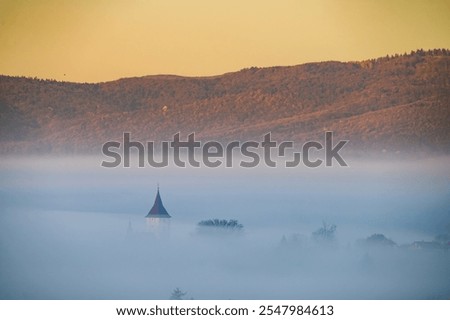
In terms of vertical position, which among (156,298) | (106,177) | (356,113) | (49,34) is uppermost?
(49,34)

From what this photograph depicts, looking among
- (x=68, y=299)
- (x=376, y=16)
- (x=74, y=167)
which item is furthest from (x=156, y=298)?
(x=376, y=16)

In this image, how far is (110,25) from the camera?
26.8 ft

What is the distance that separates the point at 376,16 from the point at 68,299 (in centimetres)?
363

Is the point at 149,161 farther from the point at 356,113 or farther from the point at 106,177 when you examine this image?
the point at 356,113

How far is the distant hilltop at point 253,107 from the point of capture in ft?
26.8
